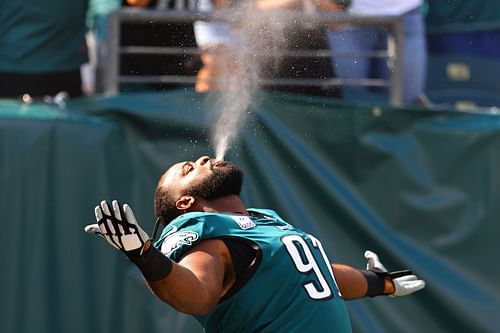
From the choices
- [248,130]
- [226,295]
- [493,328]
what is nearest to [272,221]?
[226,295]

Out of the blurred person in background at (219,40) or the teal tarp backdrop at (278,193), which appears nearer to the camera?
the teal tarp backdrop at (278,193)

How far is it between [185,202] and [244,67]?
6.27 ft

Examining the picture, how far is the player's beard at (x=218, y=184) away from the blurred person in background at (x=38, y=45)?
248cm

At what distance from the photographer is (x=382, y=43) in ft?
21.6

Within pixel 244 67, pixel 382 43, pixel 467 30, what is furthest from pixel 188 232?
pixel 467 30

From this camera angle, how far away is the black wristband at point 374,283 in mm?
4410

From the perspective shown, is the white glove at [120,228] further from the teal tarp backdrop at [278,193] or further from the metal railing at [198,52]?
the metal railing at [198,52]

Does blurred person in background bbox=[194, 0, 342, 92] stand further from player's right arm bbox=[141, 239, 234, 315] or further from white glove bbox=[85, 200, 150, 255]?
white glove bbox=[85, 200, 150, 255]

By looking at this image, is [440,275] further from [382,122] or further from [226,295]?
[226,295]

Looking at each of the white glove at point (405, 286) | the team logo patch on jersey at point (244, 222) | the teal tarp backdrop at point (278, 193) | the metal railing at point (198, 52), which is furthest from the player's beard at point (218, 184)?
the metal railing at point (198, 52)

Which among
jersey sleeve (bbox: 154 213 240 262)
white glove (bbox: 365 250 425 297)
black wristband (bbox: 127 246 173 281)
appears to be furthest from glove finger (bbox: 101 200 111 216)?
white glove (bbox: 365 250 425 297)

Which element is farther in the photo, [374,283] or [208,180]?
[374,283]

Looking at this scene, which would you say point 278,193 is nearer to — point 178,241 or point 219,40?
point 219,40

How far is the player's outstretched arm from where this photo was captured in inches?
129
